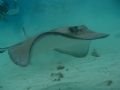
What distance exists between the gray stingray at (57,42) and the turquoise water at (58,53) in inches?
18.9

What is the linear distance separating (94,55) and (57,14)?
177 centimetres

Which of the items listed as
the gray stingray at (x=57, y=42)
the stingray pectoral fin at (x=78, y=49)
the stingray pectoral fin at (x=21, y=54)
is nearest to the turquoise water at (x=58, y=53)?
the stingray pectoral fin at (x=78, y=49)

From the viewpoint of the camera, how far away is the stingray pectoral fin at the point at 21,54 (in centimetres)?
308

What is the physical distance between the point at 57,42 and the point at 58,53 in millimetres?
1385

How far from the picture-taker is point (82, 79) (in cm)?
394

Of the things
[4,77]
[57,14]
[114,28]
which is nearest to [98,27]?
[114,28]

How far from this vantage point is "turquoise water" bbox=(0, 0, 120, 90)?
3.94 meters

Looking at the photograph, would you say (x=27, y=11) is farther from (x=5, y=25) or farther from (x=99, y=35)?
(x=99, y=35)

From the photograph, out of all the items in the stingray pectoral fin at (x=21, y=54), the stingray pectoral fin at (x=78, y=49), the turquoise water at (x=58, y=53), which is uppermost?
the stingray pectoral fin at (x=21, y=54)

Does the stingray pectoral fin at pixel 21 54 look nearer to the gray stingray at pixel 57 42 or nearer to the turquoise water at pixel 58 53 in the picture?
the gray stingray at pixel 57 42

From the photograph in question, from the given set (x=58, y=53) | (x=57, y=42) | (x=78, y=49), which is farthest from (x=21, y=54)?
(x=58, y=53)

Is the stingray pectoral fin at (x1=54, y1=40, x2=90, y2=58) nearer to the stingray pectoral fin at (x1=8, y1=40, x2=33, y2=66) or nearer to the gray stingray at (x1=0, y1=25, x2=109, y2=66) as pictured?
the gray stingray at (x1=0, y1=25, x2=109, y2=66)

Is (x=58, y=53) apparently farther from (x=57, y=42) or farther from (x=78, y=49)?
(x=57, y=42)

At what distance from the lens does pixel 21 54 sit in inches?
128
